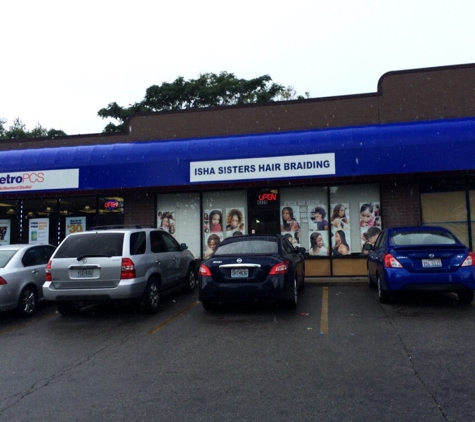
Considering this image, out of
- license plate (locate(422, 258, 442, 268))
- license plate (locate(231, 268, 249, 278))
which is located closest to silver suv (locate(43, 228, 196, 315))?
license plate (locate(231, 268, 249, 278))

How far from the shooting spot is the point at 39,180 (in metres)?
14.2

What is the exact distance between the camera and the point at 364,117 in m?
14.2

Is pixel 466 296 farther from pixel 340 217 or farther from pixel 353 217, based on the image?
pixel 340 217

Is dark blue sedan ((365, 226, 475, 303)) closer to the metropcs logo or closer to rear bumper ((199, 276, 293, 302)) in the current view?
rear bumper ((199, 276, 293, 302))

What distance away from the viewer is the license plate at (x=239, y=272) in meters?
8.42

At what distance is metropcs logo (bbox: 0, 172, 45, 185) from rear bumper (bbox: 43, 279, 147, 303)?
256 inches

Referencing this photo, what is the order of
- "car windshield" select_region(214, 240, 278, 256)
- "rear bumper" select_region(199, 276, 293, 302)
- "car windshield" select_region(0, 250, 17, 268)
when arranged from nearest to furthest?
"rear bumper" select_region(199, 276, 293, 302)
"car windshield" select_region(214, 240, 278, 256)
"car windshield" select_region(0, 250, 17, 268)

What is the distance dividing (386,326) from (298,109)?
28.6 ft

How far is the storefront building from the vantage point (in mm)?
12555

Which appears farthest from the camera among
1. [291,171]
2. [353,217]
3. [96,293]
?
[353,217]

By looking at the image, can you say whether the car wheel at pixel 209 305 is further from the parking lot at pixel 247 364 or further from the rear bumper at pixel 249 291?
the rear bumper at pixel 249 291

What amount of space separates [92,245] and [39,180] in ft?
21.1

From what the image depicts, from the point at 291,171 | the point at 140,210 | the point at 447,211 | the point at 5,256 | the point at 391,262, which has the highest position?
the point at 291,171

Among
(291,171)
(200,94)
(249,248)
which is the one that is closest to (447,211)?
(291,171)
